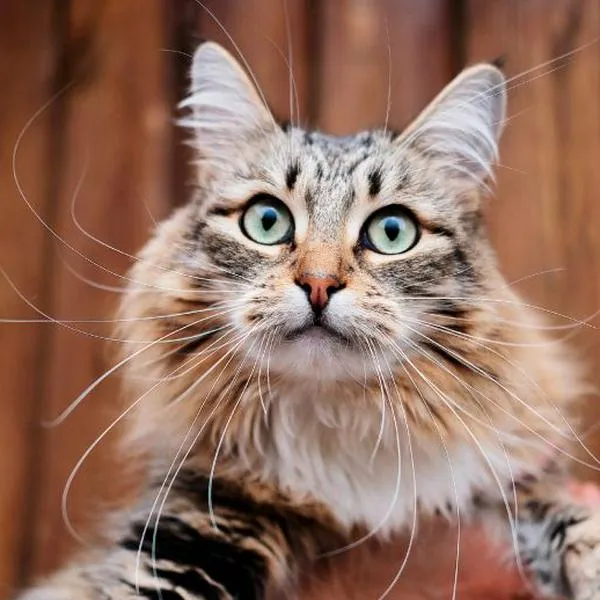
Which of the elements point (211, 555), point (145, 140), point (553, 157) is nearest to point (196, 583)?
point (211, 555)

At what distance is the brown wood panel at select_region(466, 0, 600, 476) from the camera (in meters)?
0.92

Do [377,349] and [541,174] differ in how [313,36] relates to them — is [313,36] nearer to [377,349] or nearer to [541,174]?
[541,174]

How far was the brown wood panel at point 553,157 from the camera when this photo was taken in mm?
921

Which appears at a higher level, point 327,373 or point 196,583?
point 327,373

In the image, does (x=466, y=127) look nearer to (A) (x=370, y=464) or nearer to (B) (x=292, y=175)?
(B) (x=292, y=175)

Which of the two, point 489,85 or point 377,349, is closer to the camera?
point 377,349

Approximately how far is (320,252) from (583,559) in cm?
38

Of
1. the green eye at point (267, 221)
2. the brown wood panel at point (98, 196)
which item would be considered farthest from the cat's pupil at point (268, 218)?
the brown wood panel at point (98, 196)

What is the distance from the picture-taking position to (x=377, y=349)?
0.71m

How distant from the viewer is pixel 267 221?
0.78 meters

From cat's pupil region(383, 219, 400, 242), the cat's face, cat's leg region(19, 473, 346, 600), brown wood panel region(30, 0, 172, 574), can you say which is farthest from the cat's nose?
brown wood panel region(30, 0, 172, 574)

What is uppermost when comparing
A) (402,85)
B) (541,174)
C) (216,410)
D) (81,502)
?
(402,85)

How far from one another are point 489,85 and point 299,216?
26 cm

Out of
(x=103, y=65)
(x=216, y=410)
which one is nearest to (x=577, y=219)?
(x=216, y=410)
